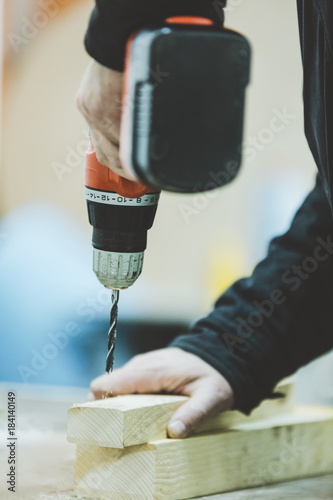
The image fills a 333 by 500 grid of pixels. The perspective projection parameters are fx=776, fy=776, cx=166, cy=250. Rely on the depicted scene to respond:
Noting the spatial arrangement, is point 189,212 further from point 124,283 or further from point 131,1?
point 131,1

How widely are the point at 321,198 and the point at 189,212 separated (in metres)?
1.26

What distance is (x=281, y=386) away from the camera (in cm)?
128

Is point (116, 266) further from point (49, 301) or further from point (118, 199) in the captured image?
point (49, 301)

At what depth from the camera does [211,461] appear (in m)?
1.04

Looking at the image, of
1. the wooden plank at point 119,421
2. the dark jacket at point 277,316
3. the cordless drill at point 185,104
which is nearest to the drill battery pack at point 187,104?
Answer: the cordless drill at point 185,104

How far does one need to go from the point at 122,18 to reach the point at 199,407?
0.57m

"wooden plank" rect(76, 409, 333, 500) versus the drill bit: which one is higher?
the drill bit

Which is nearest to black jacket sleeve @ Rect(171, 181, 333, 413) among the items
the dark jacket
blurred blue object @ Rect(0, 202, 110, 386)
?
the dark jacket

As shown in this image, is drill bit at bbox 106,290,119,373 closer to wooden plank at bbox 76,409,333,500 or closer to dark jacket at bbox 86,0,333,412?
wooden plank at bbox 76,409,333,500

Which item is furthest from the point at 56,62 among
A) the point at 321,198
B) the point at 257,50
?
the point at 321,198

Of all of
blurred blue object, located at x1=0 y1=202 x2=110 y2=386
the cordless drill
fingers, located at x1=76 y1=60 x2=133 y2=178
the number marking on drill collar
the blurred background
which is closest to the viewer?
the cordless drill

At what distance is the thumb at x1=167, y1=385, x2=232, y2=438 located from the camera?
1013 millimetres

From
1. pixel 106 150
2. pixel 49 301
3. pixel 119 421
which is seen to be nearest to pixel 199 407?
pixel 119 421

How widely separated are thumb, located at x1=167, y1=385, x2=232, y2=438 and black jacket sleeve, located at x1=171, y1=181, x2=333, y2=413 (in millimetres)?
41
